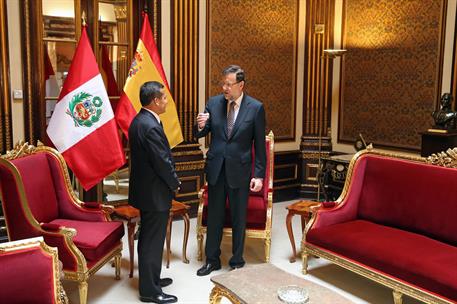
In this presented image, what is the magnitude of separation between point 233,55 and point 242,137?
6.67 ft

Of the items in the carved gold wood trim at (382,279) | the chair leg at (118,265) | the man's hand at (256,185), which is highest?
the man's hand at (256,185)

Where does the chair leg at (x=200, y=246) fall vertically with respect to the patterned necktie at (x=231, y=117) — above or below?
below

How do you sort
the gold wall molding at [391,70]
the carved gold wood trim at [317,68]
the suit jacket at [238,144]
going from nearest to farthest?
1. the suit jacket at [238,144]
2. the gold wall molding at [391,70]
3. the carved gold wood trim at [317,68]

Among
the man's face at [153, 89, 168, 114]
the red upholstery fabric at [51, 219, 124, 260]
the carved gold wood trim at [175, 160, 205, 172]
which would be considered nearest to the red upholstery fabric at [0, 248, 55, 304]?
the red upholstery fabric at [51, 219, 124, 260]

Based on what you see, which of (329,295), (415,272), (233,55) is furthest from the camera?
(233,55)

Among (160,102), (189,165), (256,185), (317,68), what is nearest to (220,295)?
(256,185)

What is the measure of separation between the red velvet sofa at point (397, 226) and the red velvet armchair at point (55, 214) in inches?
58.5

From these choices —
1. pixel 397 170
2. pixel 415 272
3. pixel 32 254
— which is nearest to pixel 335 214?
pixel 397 170

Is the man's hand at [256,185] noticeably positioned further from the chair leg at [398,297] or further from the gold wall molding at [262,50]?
the gold wall molding at [262,50]

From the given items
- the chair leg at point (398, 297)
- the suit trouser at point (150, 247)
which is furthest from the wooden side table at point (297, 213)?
the suit trouser at point (150, 247)

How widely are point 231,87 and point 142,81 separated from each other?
3.49ft

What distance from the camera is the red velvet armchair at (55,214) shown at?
2723 mm

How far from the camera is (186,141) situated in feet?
15.9

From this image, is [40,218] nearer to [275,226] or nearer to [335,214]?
[335,214]
